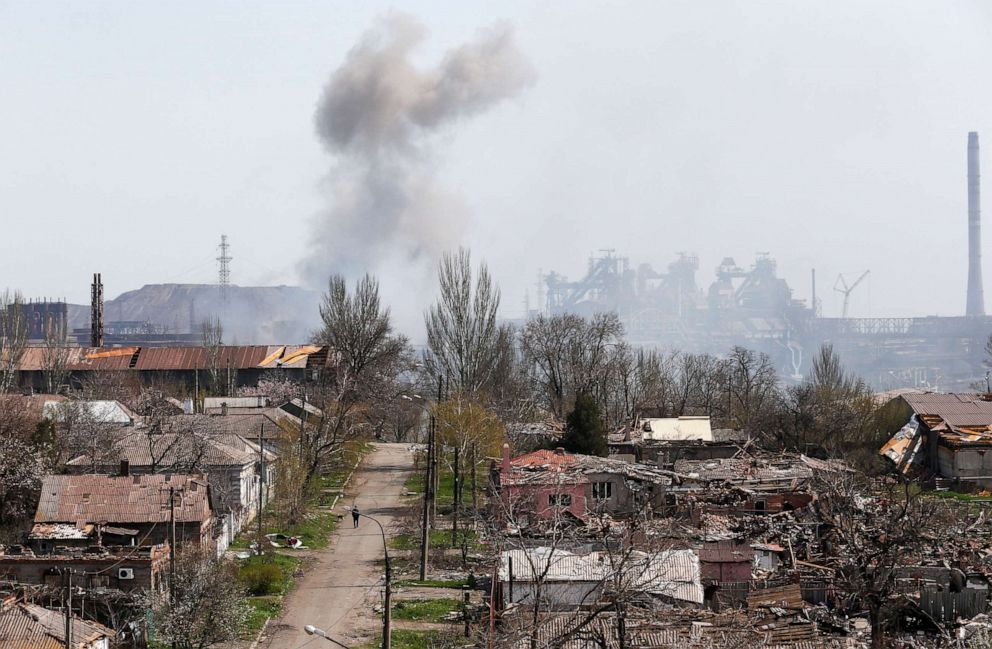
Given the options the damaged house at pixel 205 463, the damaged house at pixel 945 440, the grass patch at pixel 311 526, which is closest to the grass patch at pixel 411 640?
the grass patch at pixel 311 526

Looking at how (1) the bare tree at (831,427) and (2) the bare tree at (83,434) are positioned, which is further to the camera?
(1) the bare tree at (831,427)

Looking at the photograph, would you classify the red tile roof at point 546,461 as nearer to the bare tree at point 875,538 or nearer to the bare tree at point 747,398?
the bare tree at point 875,538

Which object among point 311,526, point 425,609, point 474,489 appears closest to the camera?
point 425,609

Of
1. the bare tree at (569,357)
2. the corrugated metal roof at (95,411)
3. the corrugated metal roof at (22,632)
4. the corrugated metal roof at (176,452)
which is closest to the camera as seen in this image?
the corrugated metal roof at (22,632)

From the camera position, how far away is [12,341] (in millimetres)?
50688

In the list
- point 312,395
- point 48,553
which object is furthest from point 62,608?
point 312,395

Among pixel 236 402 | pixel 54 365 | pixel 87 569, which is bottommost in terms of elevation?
pixel 87 569

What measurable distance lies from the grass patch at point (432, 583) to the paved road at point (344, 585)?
471mm

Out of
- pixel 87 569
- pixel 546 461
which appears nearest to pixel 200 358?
pixel 546 461

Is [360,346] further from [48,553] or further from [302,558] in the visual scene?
[48,553]

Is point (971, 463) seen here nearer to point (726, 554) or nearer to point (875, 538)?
point (875, 538)

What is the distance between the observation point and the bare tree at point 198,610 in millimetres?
→ 18766

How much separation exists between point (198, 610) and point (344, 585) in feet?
16.4

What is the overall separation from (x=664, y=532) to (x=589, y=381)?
27.0 meters
